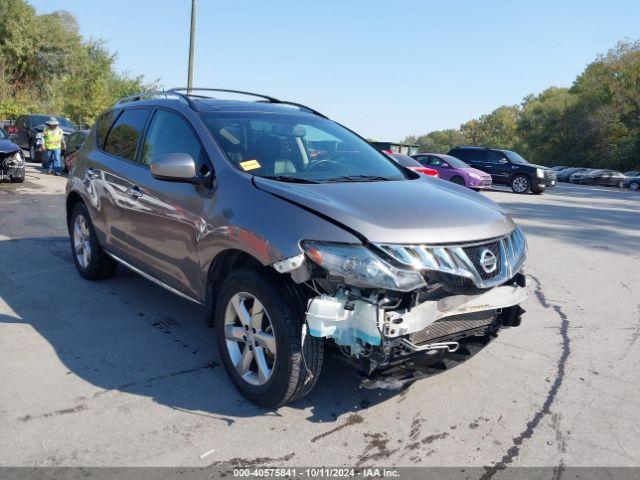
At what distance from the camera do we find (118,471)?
257 centimetres

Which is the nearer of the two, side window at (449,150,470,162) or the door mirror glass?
the door mirror glass

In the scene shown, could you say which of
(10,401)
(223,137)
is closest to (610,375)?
(223,137)

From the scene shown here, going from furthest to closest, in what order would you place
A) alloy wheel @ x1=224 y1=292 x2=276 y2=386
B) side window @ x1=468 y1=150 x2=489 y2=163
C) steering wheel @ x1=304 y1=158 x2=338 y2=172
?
1. side window @ x1=468 y1=150 x2=489 y2=163
2. steering wheel @ x1=304 y1=158 x2=338 y2=172
3. alloy wheel @ x1=224 y1=292 x2=276 y2=386

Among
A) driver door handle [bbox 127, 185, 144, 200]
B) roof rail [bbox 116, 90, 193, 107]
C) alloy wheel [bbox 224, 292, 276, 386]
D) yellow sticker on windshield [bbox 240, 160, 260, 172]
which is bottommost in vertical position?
alloy wheel [bbox 224, 292, 276, 386]

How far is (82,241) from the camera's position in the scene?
18.0 feet

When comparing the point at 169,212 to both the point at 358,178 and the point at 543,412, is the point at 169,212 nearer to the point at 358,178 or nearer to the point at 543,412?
the point at 358,178

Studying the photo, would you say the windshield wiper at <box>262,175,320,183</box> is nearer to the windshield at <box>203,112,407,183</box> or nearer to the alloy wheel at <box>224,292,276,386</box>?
the windshield at <box>203,112,407,183</box>

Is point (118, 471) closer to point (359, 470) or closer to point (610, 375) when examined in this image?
point (359, 470)

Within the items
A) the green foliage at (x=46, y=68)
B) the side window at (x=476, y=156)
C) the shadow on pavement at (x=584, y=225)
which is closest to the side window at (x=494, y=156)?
the side window at (x=476, y=156)

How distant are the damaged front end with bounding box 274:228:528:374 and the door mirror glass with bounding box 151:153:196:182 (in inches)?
39.6

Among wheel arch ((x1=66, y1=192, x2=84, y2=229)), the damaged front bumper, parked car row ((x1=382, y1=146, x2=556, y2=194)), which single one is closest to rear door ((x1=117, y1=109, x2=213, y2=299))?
the damaged front bumper

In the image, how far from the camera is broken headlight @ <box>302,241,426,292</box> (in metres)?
2.65

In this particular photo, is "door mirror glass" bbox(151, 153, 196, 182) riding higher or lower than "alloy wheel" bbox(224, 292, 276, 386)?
higher

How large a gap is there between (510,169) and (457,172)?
3.80m
